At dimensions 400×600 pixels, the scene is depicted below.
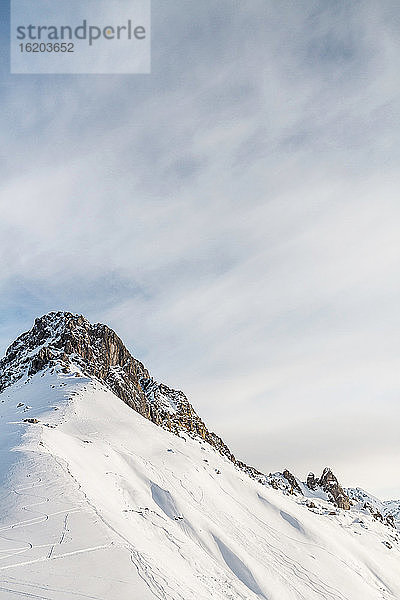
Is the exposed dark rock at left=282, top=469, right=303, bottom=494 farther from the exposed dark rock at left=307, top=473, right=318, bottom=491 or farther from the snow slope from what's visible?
the snow slope

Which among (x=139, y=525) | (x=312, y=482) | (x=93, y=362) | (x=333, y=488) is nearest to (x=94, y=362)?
(x=93, y=362)

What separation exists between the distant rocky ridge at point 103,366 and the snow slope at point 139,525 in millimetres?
6518

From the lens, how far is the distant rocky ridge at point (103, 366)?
2195 inches

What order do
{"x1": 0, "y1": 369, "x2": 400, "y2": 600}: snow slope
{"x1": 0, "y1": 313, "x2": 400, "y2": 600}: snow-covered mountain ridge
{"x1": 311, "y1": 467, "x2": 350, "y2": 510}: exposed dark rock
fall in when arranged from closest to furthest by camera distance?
{"x1": 0, "y1": 369, "x2": 400, "y2": 600}: snow slope, {"x1": 0, "y1": 313, "x2": 400, "y2": 600}: snow-covered mountain ridge, {"x1": 311, "y1": 467, "x2": 350, "y2": 510}: exposed dark rock

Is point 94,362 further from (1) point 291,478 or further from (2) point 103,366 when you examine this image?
(1) point 291,478

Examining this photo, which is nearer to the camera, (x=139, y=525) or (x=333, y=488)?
(x=139, y=525)

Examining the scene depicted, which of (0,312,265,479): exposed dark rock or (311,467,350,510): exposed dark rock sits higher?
(0,312,265,479): exposed dark rock

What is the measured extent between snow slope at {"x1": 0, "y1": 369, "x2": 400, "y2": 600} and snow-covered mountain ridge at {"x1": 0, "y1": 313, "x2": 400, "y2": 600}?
90 mm

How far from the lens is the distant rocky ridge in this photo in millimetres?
55750

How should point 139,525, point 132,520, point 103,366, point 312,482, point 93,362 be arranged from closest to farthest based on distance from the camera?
point 139,525
point 132,520
point 93,362
point 103,366
point 312,482

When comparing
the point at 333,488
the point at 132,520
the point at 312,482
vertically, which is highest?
the point at 132,520

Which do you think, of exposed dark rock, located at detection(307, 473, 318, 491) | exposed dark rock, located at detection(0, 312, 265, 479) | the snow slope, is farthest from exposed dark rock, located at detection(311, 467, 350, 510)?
the snow slope

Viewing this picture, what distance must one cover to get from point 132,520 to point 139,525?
47cm

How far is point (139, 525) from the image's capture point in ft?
67.3
